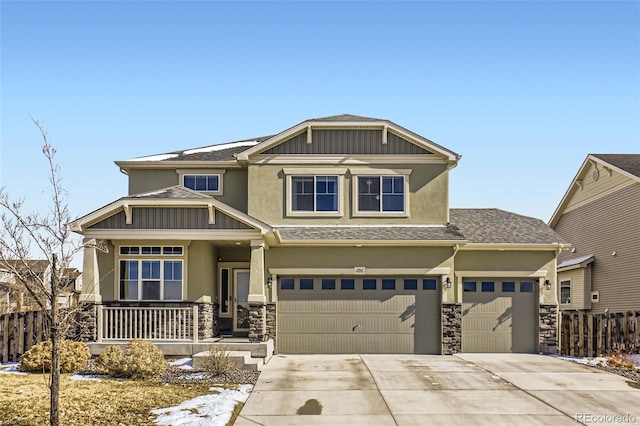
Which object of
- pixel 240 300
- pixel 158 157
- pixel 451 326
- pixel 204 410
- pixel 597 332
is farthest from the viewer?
pixel 158 157

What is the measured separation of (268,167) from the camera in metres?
20.6

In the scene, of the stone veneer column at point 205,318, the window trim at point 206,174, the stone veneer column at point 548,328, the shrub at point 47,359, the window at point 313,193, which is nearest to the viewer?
the shrub at point 47,359

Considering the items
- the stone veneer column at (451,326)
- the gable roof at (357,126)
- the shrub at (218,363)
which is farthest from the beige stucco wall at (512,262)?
the shrub at (218,363)

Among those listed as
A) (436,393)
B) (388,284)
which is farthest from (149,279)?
(436,393)

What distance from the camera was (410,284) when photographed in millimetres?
19906

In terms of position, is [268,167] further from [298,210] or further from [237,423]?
[237,423]

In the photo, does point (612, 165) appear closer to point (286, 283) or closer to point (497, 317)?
point (497, 317)

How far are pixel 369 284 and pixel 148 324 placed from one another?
665 centimetres

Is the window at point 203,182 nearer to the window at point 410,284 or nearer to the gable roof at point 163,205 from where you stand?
the gable roof at point 163,205

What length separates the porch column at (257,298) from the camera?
1797cm

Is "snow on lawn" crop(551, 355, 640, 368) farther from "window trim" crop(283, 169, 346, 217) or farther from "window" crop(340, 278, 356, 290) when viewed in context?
"window trim" crop(283, 169, 346, 217)

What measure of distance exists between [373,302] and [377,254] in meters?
1.48

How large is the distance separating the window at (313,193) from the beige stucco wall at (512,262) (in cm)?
447

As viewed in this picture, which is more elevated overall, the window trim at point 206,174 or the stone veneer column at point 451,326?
the window trim at point 206,174
